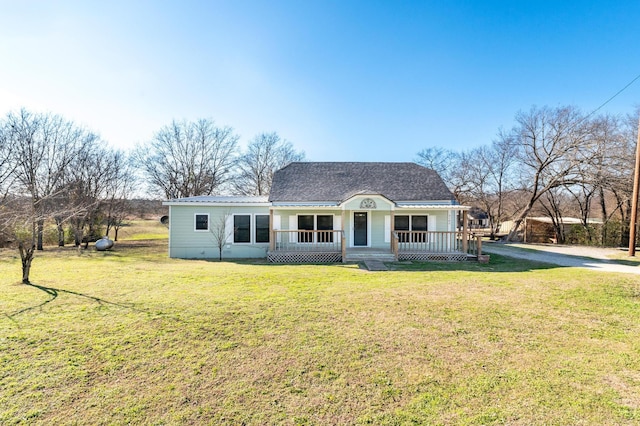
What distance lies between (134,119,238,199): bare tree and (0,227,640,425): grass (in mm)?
24116

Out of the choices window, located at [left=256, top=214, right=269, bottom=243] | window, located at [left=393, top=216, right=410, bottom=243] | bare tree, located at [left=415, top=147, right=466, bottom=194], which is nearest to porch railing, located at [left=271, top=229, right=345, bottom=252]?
window, located at [left=256, top=214, right=269, bottom=243]

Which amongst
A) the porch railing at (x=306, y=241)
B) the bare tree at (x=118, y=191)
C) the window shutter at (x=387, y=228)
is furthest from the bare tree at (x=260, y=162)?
the window shutter at (x=387, y=228)

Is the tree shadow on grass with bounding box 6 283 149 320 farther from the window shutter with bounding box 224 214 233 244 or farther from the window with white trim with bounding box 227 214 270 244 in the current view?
the window with white trim with bounding box 227 214 270 244

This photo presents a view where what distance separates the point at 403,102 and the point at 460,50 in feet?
13.3

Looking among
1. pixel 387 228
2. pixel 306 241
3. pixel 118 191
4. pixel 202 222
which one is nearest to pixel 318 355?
pixel 306 241

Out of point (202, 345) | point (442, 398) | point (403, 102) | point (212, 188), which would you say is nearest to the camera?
point (442, 398)

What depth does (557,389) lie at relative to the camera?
10.2 feet

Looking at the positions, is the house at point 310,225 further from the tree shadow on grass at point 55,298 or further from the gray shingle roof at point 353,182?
the tree shadow on grass at point 55,298

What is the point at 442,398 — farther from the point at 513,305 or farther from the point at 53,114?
the point at 53,114

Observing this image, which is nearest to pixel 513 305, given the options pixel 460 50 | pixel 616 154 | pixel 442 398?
pixel 442 398

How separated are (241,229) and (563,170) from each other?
2448cm

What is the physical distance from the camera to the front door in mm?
14367

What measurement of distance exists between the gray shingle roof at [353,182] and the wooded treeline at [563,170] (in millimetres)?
12202

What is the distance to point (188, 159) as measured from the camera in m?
30.4
